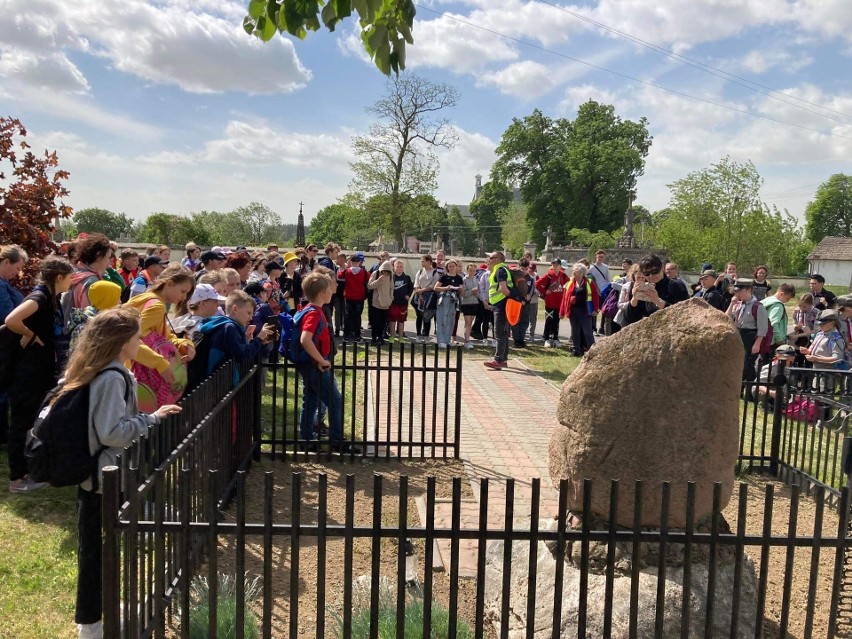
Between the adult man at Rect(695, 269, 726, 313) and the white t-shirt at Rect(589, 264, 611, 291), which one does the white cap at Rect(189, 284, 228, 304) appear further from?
the white t-shirt at Rect(589, 264, 611, 291)

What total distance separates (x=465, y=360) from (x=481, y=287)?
2.34 metres

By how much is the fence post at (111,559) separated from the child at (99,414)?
2.07 ft

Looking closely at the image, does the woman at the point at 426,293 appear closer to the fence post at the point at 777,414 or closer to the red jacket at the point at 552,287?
the red jacket at the point at 552,287

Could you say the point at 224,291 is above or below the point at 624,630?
above

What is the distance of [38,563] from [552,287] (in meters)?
12.3

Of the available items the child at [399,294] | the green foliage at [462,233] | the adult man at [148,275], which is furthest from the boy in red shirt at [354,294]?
the green foliage at [462,233]

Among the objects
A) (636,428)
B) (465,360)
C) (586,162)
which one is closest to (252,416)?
(636,428)

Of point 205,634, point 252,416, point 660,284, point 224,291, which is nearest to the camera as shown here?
point 205,634

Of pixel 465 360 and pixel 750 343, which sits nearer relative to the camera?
pixel 750 343

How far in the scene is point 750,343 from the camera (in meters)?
10.9

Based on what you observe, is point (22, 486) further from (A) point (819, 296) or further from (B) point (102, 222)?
(B) point (102, 222)

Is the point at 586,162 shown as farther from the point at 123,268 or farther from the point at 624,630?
the point at 624,630

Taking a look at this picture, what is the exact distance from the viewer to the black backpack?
3664mm

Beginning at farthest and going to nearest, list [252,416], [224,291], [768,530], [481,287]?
[481,287], [224,291], [252,416], [768,530]
